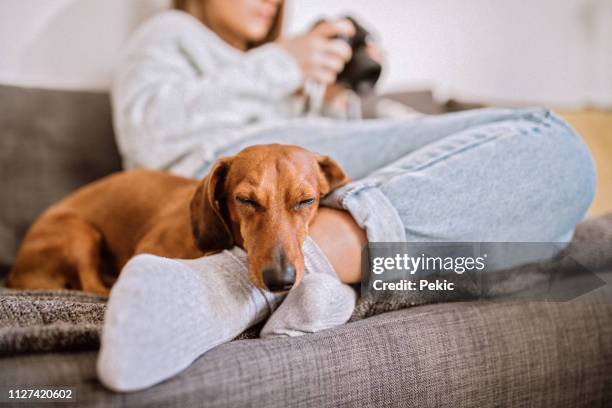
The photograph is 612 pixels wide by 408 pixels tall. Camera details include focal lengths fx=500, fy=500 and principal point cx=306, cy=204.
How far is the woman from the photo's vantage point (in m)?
0.88

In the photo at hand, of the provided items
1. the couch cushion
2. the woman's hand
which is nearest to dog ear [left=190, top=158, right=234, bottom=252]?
the woman's hand

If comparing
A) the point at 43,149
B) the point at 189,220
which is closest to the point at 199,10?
the point at 43,149

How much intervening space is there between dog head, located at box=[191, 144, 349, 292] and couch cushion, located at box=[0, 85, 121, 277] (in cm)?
76

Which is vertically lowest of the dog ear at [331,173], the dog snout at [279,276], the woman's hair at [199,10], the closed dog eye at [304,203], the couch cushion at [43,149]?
the couch cushion at [43,149]

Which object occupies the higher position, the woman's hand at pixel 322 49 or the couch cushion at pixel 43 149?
the woman's hand at pixel 322 49

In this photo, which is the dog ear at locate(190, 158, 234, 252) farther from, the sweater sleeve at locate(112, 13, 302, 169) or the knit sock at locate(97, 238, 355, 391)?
the sweater sleeve at locate(112, 13, 302, 169)

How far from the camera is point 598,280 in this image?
37.0 inches

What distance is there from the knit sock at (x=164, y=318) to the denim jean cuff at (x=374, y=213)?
0.74 feet

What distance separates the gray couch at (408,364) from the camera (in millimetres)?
601

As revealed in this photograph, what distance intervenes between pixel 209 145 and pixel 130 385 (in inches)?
31.8

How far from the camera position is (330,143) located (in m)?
1.25

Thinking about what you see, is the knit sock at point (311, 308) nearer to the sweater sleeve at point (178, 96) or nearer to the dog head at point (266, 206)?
the dog head at point (266, 206)

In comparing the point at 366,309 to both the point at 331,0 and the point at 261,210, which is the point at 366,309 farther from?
the point at 331,0

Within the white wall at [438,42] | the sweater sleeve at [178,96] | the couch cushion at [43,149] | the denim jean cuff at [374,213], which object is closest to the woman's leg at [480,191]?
the denim jean cuff at [374,213]
